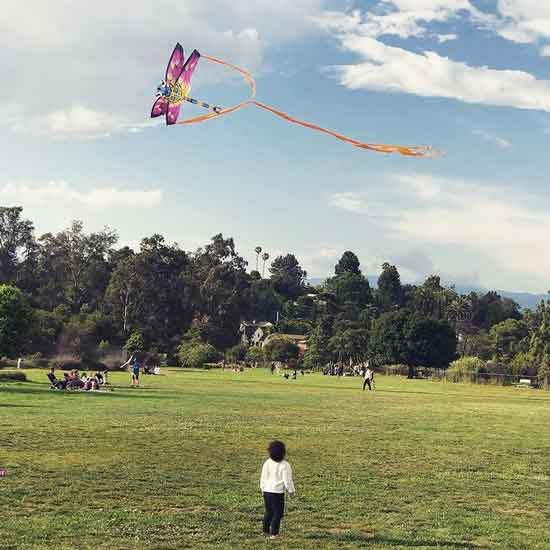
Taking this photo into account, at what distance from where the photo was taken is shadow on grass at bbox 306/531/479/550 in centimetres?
1188

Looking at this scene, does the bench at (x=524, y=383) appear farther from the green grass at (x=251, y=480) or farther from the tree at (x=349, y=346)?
the green grass at (x=251, y=480)

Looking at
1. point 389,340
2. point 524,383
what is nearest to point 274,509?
A: point 524,383

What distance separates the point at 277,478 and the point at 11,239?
126904mm

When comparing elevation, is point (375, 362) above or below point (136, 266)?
below

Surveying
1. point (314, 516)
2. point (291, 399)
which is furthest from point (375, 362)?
point (314, 516)

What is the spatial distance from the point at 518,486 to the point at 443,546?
242 inches

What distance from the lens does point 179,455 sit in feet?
64.5

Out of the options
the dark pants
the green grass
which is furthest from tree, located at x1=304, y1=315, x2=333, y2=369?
the dark pants

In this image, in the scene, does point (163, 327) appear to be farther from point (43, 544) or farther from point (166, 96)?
point (43, 544)

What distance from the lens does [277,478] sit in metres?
11.8

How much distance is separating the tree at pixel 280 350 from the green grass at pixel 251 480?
98.6 meters

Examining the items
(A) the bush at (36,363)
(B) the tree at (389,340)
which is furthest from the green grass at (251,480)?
(B) the tree at (389,340)

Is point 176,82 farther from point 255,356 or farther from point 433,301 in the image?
point 433,301

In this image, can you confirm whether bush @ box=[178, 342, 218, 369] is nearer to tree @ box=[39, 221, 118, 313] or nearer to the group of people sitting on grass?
tree @ box=[39, 221, 118, 313]
